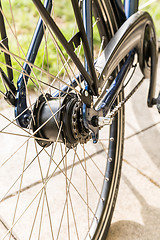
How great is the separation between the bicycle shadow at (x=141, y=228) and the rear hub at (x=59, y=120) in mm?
598

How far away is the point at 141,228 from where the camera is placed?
151 centimetres

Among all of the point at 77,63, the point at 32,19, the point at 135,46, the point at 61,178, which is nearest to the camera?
the point at 77,63

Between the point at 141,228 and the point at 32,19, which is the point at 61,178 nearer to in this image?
the point at 141,228

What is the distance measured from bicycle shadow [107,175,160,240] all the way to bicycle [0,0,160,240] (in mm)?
74

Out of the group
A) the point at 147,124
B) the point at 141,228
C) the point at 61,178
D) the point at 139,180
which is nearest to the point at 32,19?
the point at 147,124

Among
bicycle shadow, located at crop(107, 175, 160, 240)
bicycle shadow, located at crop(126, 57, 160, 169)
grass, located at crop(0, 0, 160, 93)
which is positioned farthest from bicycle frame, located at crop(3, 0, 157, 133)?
grass, located at crop(0, 0, 160, 93)

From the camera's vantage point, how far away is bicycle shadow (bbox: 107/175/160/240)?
1.48m

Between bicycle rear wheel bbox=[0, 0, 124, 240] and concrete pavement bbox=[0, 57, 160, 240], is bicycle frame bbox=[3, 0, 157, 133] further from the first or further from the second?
concrete pavement bbox=[0, 57, 160, 240]

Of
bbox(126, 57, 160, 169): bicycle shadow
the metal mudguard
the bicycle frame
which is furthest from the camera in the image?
bbox(126, 57, 160, 169): bicycle shadow

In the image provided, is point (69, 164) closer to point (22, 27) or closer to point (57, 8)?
point (22, 27)

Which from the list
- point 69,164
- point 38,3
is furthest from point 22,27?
point 38,3

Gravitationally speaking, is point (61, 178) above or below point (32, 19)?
below

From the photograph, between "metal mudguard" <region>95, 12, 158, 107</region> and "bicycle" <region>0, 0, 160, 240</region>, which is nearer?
"bicycle" <region>0, 0, 160, 240</region>

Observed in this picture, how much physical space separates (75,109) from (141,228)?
727 millimetres
